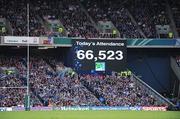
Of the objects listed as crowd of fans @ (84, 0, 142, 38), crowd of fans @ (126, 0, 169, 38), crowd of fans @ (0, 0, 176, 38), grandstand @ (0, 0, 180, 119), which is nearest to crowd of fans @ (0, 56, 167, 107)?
grandstand @ (0, 0, 180, 119)

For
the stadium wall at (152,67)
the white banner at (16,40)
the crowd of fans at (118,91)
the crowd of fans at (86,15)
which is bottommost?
the crowd of fans at (118,91)

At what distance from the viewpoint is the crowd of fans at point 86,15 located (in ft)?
142

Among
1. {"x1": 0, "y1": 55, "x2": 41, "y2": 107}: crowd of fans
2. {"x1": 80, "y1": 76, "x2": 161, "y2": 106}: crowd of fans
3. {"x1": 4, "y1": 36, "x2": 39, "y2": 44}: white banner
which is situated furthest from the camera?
{"x1": 4, "y1": 36, "x2": 39, "y2": 44}: white banner

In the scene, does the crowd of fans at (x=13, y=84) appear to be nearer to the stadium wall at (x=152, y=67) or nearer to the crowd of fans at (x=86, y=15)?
the crowd of fans at (x=86, y=15)

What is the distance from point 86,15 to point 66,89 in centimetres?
802

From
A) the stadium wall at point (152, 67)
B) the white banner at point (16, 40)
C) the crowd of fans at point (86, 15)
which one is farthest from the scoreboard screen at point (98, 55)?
the stadium wall at point (152, 67)

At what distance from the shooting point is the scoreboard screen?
138ft

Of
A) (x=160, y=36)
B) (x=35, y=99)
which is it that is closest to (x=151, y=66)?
(x=160, y=36)

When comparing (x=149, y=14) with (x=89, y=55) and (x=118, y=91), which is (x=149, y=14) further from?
(x=118, y=91)

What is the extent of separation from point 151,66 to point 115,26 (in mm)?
5250

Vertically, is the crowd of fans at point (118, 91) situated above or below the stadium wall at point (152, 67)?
below

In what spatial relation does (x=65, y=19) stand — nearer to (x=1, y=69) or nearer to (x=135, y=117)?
(x=1, y=69)

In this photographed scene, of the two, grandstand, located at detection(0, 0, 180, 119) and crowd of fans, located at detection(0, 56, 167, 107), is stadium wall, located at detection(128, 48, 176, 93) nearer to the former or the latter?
grandstand, located at detection(0, 0, 180, 119)

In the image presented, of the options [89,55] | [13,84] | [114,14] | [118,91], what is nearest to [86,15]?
[114,14]
